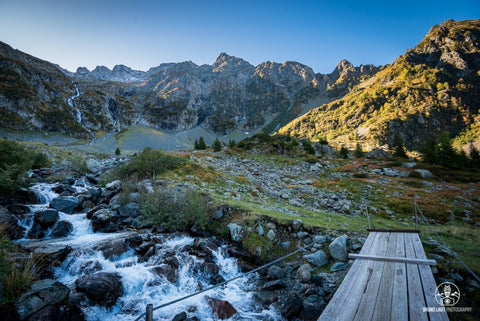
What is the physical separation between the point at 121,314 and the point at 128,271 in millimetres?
1809

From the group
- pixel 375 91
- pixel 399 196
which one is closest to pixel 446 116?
pixel 375 91

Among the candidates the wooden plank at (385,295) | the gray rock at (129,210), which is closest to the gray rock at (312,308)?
the wooden plank at (385,295)

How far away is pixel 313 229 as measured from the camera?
31.9 feet

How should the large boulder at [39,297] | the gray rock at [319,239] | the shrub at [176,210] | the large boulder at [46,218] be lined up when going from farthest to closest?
1. the shrub at [176,210]
2. the large boulder at [46,218]
3. the gray rock at [319,239]
4. the large boulder at [39,297]

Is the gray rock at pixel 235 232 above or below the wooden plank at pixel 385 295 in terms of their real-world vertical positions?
below

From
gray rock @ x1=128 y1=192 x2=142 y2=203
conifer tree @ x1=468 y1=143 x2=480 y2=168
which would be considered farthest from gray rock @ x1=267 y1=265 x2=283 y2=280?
conifer tree @ x1=468 y1=143 x2=480 y2=168

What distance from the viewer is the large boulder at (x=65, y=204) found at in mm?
12593

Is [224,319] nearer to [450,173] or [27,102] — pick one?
[450,173]

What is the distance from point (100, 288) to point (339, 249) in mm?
8687

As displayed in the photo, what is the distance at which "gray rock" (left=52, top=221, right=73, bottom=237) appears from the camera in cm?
1041

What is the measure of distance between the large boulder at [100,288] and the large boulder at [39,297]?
1.13 meters

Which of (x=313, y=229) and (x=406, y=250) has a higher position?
(x=406, y=250)

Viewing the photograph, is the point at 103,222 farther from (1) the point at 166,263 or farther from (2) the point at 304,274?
(2) the point at 304,274

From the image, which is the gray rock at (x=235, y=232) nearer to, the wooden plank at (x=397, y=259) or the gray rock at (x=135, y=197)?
the wooden plank at (x=397, y=259)
